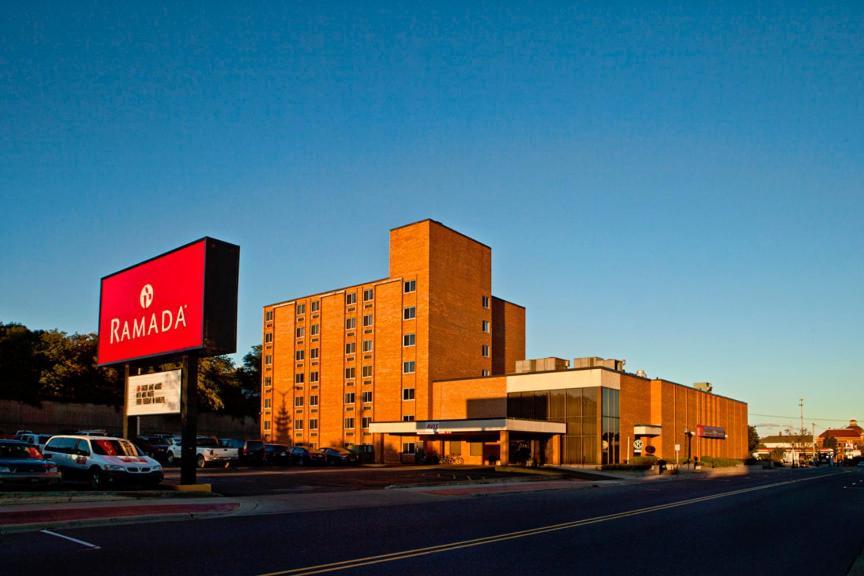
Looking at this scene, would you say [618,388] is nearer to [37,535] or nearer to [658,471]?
[658,471]

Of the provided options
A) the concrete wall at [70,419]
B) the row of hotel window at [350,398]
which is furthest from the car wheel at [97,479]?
the row of hotel window at [350,398]

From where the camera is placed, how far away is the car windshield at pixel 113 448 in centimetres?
2472

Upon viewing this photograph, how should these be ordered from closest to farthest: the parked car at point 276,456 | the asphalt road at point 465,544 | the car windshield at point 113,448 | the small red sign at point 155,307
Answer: the asphalt road at point 465,544 < the car windshield at point 113,448 < the small red sign at point 155,307 < the parked car at point 276,456

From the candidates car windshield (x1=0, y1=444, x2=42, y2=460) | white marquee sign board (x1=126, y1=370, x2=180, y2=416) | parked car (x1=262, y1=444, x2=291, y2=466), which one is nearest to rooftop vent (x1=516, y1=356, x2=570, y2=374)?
parked car (x1=262, y1=444, x2=291, y2=466)

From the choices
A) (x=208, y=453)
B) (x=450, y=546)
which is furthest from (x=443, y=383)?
(x=450, y=546)

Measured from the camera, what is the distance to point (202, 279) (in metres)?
25.0

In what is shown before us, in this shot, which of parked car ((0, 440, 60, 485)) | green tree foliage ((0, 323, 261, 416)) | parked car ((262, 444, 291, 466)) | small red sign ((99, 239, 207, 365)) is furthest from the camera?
green tree foliage ((0, 323, 261, 416))

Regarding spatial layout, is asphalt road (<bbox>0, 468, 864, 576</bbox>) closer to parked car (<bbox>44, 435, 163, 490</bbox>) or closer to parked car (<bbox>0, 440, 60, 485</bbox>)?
parked car (<bbox>44, 435, 163, 490</bbox>)

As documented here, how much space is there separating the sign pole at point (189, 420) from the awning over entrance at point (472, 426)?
29477 millimetres

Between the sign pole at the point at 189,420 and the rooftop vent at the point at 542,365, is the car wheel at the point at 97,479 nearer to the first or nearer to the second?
the sign pole at the point at 189,420

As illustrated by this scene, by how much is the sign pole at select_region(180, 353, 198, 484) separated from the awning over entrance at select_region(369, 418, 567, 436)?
29.5 m

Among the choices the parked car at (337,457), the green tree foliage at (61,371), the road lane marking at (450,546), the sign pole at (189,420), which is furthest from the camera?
the green tree foliage at (61,371)

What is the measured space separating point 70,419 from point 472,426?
124 ft

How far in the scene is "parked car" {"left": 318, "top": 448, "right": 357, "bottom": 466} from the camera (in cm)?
5566
